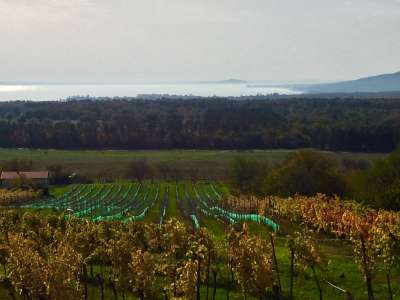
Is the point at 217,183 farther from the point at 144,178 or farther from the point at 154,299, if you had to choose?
the point at 154,299

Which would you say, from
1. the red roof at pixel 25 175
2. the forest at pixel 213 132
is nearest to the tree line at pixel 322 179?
the red roof at pixel 25 175

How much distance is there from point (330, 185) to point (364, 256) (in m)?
41.2

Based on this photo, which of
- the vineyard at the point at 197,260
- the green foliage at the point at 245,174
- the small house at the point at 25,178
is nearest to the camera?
the vineyard at the point at 197,260

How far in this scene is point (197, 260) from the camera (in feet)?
59.4

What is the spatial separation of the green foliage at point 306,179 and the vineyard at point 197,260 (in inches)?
643

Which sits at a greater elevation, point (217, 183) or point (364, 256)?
point (364, 256)

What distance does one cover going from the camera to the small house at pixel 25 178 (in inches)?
2862

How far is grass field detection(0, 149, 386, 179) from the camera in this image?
9138cm

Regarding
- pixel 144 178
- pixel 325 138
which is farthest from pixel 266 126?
pixel 144 178

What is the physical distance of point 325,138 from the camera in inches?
4437

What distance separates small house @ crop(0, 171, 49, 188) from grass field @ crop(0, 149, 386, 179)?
11438mm

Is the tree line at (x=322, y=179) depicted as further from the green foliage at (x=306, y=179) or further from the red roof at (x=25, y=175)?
the red roof at (x=25, y=175)

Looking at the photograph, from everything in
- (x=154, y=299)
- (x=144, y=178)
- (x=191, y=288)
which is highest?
(x=191, y=288)

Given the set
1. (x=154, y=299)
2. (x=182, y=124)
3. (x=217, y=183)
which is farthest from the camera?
(x=182, y=124)
